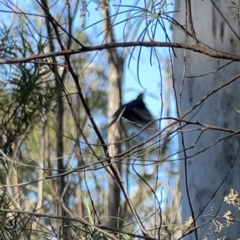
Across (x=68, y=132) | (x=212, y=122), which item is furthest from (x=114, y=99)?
(x=212, y=122)

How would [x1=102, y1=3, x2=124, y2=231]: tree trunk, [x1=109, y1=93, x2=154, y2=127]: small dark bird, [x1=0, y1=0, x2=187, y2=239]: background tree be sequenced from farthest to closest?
[x1=102, y1=3, x2=124, y2=231]: tree trunk → [x1=109, y1=93, x2=154, y2=127]: small dark bird → [x1=0, y1=0, x2=187, y2=239]: background tree

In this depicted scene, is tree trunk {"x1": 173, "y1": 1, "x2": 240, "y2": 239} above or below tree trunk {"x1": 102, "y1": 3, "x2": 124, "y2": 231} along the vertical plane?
below

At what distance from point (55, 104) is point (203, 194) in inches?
45.5

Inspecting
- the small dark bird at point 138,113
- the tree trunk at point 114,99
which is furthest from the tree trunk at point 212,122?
the tree trunk at point 114,99

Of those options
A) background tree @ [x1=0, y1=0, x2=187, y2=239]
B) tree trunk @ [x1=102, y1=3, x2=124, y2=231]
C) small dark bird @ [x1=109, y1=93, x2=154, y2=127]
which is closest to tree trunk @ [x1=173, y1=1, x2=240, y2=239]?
background tree @ [x1=0, y1=0, x2=187, y2=239]

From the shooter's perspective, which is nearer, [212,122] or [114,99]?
[212,122]

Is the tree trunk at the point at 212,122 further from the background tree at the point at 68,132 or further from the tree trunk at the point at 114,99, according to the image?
the tree trunk at the point at 114,99

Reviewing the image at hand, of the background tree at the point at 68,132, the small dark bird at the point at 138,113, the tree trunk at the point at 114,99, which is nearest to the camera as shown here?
the background tree at the point at 68,132

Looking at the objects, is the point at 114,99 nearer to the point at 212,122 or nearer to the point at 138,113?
the point at 138,113

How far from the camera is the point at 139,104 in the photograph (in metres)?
2.34

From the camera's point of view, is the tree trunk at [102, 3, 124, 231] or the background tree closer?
the background tree

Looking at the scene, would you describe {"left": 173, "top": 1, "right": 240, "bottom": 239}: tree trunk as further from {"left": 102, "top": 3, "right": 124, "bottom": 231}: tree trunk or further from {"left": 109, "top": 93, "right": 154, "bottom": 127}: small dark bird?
{"left": 102, "top": 3, "right": 124, "bottom": 231}: tree trunk

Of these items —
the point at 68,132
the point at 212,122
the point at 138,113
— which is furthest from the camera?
the point at 68,132

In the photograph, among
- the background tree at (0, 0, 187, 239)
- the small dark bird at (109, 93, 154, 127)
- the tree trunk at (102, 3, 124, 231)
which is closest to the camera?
the background tree at (0, 0, 187, 239)
